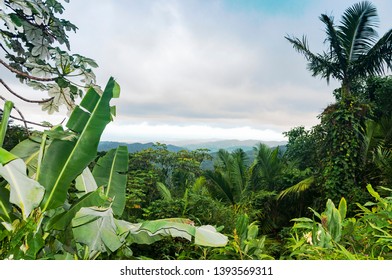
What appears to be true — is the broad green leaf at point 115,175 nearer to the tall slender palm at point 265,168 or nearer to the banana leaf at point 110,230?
the banana leaf at point 110,230

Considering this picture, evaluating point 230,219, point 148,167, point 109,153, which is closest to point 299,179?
point 148,167

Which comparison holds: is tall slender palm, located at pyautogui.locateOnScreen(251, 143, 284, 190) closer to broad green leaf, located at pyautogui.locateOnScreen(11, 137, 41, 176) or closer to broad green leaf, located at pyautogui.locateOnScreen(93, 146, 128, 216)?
broad green leaf, located at pyautogui.locateOnScreen(93, 146, 128, 216)

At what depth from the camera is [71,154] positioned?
1.83m

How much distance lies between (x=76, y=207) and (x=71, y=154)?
0.23m

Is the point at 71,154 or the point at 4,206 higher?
the point at 71,154

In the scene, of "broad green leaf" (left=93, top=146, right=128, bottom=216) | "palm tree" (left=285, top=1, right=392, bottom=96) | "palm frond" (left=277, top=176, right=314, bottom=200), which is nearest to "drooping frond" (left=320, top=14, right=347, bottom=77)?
"palm tree" (left=285, top=1, right=392, bottom=96)

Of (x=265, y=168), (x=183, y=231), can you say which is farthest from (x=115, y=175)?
(x=265, y=168)

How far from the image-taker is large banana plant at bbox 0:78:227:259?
166 cm

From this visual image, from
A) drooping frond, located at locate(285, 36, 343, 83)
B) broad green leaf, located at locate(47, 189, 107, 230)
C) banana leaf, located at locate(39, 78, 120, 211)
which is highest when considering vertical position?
drooping frond, located at locate(285, 36, 343, 83)

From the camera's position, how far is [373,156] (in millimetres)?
7094

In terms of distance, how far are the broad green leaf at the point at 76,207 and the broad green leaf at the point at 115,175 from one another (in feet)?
1.02

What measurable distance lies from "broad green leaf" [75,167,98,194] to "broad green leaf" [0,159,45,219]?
35cm

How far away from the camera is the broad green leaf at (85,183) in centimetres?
204

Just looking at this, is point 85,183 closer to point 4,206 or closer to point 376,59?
point 4,206
